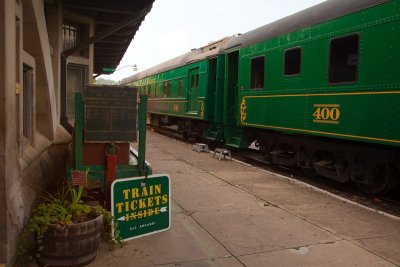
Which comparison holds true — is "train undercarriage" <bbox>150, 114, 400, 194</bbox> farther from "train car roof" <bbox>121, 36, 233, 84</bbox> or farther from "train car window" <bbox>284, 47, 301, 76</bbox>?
"train car roof" <bbox>121, 36, 233, 84</bbox>

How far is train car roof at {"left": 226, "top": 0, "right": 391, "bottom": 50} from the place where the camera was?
7.24 meters

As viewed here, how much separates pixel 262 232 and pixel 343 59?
417cm

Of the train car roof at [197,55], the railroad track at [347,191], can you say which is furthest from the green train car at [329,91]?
the train car roof at [197,55]

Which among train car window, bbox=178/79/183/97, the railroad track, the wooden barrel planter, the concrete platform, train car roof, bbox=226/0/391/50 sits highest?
train car roof, bbox=226/0/391/50

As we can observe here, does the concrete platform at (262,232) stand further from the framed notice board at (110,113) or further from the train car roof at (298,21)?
the train car roof at (298,21)

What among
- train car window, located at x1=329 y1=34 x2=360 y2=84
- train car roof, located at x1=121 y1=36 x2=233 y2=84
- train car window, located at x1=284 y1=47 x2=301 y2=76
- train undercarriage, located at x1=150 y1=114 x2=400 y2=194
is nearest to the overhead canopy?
train car roof, located at x1=121 y1=36 x2=233 y2=84

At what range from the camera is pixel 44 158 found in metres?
5.84

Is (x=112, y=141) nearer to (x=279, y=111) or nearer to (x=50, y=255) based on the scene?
(x=50, y=255)

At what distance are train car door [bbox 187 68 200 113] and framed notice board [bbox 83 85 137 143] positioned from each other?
10614 millimetres

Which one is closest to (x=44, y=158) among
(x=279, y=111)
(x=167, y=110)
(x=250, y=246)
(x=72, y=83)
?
(x=250, y=246)

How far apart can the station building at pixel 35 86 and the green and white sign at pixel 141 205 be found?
3.17 ft

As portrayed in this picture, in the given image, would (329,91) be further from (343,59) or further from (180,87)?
(180,87)

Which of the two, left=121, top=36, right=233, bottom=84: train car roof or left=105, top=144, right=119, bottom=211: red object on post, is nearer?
left=105, top=144, right=119, bottom=211: red object on post

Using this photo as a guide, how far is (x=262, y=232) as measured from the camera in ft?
16.5
